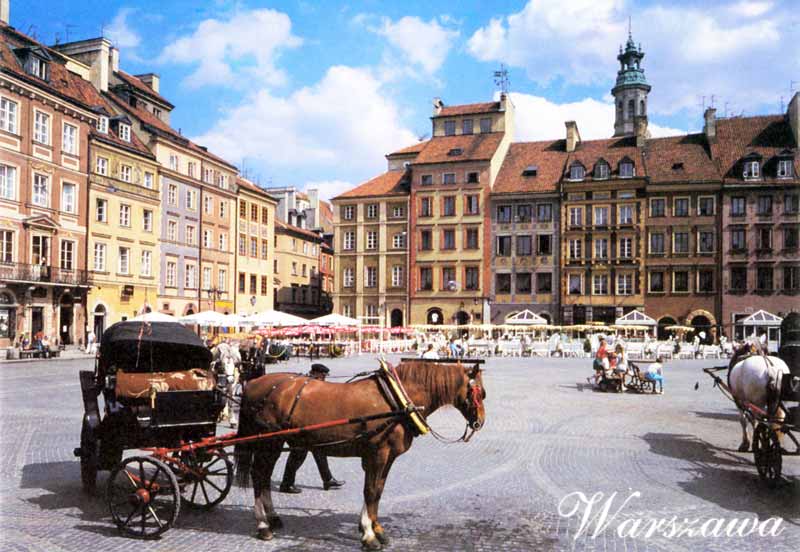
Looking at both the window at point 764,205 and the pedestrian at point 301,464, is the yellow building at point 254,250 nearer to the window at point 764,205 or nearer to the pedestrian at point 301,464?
the window at point 764,205

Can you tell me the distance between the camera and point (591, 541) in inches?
281

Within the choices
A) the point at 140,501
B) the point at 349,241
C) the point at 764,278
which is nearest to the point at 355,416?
the point at 140,501

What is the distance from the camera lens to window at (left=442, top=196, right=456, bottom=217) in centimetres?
5769

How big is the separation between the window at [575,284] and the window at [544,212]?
15.2 ft

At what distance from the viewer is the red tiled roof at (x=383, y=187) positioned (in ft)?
197

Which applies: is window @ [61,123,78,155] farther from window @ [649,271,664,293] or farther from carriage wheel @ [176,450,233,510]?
window @ [649,271,664,293]

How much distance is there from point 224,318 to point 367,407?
1084 inches

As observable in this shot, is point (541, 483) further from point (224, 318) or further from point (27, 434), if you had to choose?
point (224, 318)

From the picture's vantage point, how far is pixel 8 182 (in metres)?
34.6

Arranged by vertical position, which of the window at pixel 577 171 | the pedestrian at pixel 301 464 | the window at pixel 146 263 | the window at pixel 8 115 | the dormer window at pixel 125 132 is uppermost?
the dormer window at pixel 125 132

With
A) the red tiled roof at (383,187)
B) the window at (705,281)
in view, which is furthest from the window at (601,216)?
the red tiled roof at (383,187)

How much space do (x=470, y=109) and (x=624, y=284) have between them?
19552mm

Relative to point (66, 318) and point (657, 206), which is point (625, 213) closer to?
point (657, 206)

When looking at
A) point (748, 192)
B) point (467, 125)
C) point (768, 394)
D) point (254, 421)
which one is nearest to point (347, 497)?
point (254, 421)
